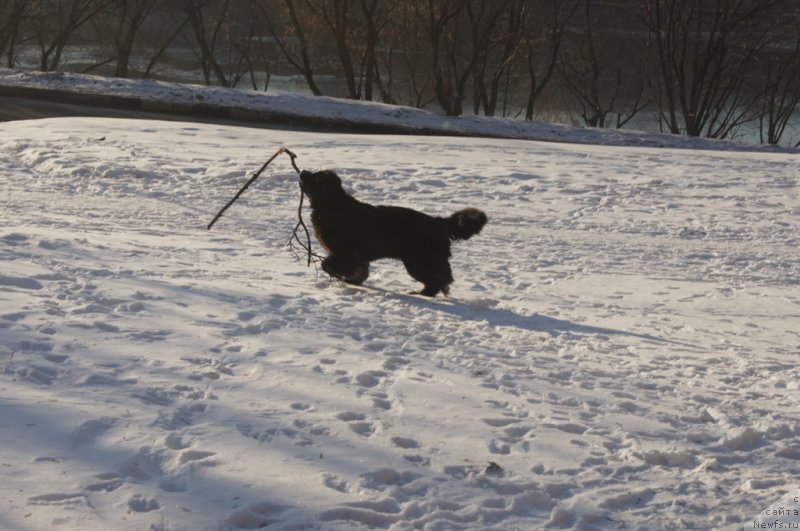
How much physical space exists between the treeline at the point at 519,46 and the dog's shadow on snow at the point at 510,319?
17.9 meters

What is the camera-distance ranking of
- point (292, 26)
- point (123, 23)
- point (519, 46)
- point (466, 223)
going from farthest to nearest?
1. point (123, 23)
2. point (292, 26)
3. point (519, 46)
4. point (466, 223)

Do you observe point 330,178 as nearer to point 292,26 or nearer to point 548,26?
point 548,26

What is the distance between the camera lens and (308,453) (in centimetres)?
456

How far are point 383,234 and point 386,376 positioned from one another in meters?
2.61

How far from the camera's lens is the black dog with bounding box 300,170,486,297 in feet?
26.9

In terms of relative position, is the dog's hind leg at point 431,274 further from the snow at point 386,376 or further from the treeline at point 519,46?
the treeline at point 519,46

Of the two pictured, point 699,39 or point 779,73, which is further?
point 779,73

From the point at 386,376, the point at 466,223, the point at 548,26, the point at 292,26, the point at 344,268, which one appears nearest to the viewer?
the point at 386,376

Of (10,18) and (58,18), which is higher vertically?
(58,18)

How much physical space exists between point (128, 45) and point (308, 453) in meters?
30.5

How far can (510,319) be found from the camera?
7699mm

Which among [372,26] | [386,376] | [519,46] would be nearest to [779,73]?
[519,46]

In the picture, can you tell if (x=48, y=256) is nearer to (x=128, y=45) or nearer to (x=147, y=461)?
(x=147, y=461)

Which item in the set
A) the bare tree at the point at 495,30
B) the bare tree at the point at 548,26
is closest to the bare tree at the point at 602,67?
the bare tree at the point at 548,26
